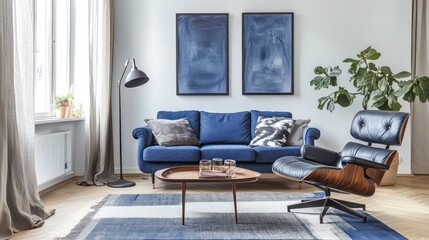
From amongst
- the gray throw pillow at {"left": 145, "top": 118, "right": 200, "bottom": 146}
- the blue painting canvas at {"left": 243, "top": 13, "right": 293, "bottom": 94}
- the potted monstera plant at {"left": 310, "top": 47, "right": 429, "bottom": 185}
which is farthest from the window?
the potted monstera plant at {"left": 310, "top": 47, "right": 429, "bottom": 185}

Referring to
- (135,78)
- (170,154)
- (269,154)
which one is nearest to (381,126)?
(269,154)

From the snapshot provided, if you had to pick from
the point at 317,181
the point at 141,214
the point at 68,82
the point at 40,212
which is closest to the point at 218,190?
the point at 141,214

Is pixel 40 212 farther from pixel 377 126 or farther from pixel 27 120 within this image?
pixel 377 126

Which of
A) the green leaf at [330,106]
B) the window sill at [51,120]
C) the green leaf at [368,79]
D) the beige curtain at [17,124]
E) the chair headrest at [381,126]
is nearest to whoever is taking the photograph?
the beige curtain at [17,124]

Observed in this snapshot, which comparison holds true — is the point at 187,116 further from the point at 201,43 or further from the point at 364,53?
the point at 364,53

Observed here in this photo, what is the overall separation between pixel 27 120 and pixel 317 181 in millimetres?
2295

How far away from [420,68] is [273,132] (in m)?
2.39

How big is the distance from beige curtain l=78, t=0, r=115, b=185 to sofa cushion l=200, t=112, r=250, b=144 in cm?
121

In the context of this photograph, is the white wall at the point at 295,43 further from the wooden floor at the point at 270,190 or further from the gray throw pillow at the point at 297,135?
the wooden floor at the point at 270,190

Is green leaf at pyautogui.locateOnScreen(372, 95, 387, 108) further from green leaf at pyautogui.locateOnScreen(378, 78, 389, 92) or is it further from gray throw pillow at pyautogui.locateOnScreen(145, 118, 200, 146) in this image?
gray throw pillow at pyautogui.locateOnScreen(145, 118, 200, 146)

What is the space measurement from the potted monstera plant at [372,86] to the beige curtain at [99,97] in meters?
2.58

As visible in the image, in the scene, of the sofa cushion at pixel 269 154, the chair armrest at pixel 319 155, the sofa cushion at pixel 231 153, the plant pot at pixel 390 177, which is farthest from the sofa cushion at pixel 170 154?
the plant pot at pixel 390 177

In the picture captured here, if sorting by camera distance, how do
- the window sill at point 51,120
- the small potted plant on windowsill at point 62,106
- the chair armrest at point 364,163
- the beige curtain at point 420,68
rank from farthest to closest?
1. the beige curtain at point 420,68
2. the small potted plant on windowsill at point 62,106
3. the window sill at point 51,120
4. the chair armrest at point 364,163

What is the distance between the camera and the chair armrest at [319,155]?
3508 millimetres
